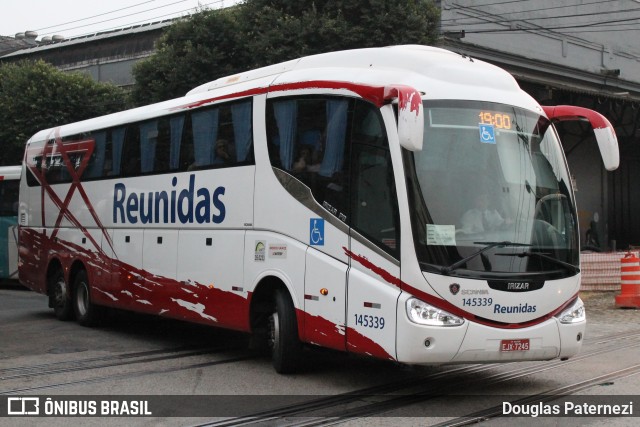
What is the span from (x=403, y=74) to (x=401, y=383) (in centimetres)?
326

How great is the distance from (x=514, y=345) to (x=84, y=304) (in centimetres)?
851

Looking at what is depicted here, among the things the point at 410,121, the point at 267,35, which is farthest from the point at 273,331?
the point at 267,35

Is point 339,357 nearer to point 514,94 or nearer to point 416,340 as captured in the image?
point 416,340

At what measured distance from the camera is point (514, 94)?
30.1ft

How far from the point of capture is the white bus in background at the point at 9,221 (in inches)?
918

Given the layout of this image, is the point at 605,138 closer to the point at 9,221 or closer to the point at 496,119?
the point at 496,119

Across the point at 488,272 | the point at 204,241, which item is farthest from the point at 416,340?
the point at 204,241

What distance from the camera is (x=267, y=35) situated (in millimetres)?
23531

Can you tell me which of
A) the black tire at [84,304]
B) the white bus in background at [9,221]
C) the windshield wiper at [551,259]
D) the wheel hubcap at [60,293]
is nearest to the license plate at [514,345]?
the windshield wiper at [551,259]

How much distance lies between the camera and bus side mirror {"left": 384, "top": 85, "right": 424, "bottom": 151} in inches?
301

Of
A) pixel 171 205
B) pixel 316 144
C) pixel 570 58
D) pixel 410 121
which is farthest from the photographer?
pixel 570 58

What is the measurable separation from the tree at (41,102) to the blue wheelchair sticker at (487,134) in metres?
25.1

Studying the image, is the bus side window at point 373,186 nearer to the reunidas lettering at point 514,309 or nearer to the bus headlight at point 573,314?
the reunidas lettering at point 514,309

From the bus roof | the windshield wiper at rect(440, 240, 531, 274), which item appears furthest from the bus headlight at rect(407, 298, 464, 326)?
the bus roof
